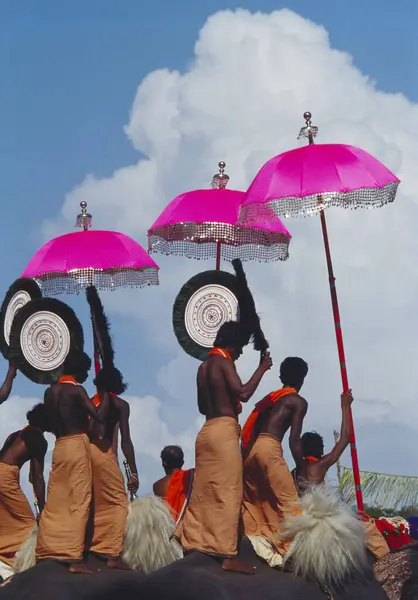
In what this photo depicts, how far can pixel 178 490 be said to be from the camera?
10109 mm

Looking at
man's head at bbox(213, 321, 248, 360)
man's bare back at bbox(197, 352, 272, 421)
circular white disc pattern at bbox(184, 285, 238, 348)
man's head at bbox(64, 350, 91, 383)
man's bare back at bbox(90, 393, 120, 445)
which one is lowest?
man's bare back at bbox(90, 393, 120, 445)

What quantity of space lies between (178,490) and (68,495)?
1.53m

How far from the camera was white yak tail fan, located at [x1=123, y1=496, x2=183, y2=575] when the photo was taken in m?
8.93

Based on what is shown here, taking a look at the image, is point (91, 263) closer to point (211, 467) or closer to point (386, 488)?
point (211, 467)

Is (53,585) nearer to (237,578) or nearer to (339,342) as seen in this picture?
(237,578)

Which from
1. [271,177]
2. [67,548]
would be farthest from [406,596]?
[271,177]

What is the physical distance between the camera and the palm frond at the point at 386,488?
2111 centimetres

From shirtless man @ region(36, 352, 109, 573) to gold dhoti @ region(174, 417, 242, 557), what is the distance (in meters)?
0.83

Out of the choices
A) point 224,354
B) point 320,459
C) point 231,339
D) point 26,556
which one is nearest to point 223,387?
point 224,354

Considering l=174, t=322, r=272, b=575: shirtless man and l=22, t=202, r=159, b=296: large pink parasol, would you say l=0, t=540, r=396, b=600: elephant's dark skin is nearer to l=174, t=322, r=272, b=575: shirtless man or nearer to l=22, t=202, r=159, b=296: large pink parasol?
l=174, t=322, r=272, b=575: shirtless man

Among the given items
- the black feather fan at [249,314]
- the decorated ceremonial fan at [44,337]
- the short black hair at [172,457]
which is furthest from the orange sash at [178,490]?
the black feather fan at [249,314]

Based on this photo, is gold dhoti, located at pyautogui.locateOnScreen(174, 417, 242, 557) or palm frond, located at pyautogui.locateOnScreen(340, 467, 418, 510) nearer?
gold dhoti, located at pyautogui.locateOnScreen(174, 417, 242, 557)

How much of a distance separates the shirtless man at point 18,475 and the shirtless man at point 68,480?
150 cm

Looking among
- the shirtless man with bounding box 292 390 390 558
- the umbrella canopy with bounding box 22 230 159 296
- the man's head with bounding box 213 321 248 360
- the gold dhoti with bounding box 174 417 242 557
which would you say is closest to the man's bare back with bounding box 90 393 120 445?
the gold dhoti with bounding box 174 417 242 557
